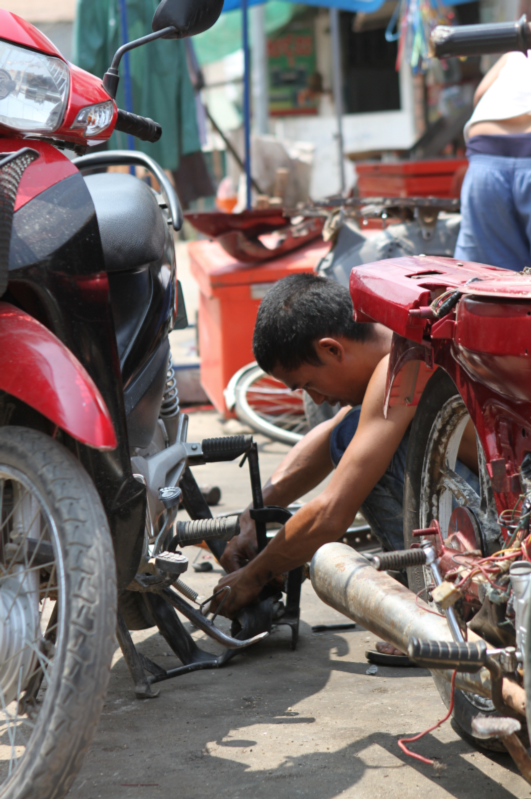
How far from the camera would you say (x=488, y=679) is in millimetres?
1347

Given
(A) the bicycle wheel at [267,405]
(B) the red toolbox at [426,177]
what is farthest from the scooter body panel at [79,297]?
(B) the red toolbox at [426,177]

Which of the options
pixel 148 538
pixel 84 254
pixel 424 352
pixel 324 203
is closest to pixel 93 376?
pixel 84 254

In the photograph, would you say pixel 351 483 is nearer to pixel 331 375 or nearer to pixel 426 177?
pixel 331 375

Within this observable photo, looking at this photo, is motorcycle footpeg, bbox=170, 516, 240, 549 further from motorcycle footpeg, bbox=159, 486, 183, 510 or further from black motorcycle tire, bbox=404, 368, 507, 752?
black motorcycle tire, bbox=404, 368, 507, 752

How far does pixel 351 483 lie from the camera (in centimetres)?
199

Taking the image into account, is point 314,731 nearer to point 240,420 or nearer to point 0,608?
point 0,608

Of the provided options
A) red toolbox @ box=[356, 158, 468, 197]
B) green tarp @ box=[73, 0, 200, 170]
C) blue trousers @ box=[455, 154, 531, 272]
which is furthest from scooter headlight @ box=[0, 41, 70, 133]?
green tarp @ box=[73, 0, 200, 170]

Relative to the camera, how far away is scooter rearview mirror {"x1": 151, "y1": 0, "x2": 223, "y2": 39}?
1.89 m

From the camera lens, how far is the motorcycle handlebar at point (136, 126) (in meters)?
2.04

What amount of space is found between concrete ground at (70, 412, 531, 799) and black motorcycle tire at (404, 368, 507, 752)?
0.09m

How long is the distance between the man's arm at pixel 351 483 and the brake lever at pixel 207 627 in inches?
8.0

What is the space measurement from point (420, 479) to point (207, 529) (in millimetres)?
553

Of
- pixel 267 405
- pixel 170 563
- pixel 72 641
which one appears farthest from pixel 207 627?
pixel 267 405

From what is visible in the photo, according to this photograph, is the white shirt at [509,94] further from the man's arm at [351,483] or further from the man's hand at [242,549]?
the man's hand at [242,549]
